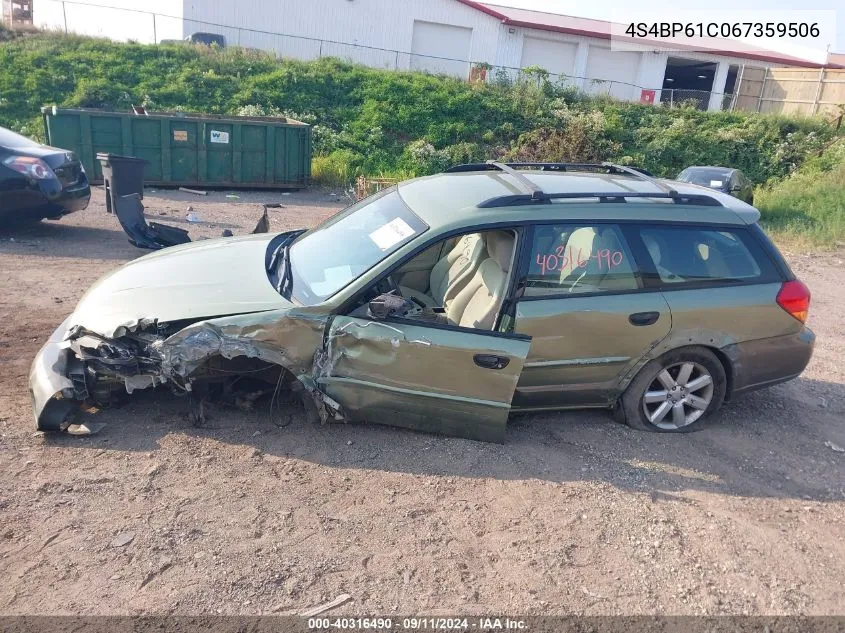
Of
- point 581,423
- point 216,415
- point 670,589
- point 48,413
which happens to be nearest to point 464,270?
point 581,423

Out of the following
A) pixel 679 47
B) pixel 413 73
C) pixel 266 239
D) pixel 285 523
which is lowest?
pixel 285 523

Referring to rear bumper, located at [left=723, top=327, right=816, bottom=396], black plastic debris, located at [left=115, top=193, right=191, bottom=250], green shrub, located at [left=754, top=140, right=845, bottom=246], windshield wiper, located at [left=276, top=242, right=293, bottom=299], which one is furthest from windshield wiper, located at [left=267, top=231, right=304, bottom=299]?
green shrub, located at [left=754, top=140, right=845, bottom=246]

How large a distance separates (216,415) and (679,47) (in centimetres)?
3526

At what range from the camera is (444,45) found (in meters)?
31.8

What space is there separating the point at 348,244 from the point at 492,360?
1.33 m

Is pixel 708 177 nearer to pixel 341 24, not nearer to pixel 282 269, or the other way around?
pixel 282 269

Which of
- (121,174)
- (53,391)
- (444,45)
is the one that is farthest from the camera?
(444,45)

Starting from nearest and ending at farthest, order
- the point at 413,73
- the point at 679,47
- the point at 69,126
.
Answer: the point at 69,126 < the point at 413,73 < the point at 679,47

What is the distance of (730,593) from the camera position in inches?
130

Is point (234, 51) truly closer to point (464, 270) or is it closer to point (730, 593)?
point (464, 270)

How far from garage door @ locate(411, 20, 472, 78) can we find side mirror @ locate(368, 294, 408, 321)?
93.5ft

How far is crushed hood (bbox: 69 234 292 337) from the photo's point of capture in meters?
4.05

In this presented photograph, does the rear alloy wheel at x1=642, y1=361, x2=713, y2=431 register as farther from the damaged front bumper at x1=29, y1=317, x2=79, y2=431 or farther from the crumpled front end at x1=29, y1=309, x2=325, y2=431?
the damaged front bumper at x1=29, y1=317, x2=79, y2=431

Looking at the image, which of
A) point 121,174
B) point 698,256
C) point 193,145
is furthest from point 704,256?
point 193,145
